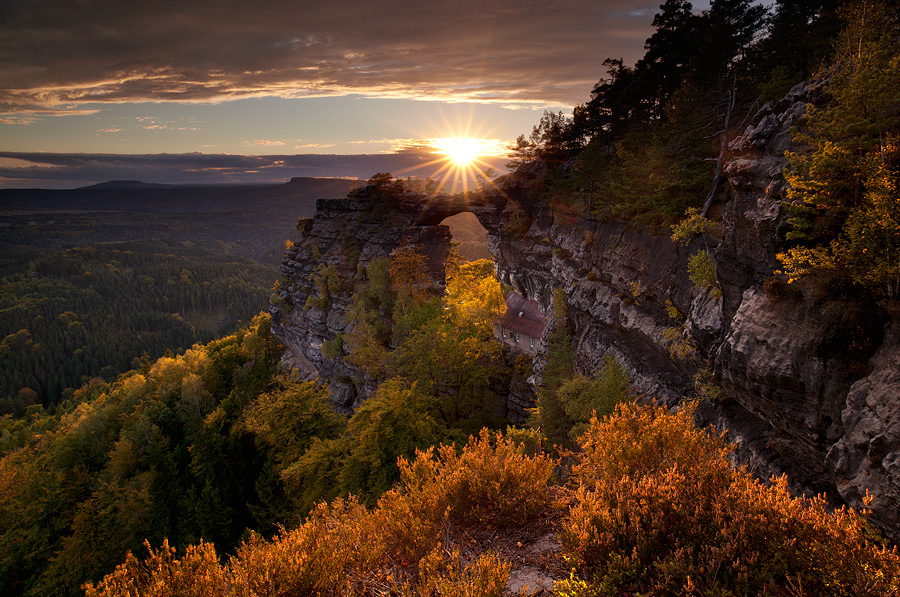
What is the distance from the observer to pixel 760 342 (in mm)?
11883

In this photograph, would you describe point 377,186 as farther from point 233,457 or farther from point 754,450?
point 754,450

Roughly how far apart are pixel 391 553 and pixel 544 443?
16.9 m

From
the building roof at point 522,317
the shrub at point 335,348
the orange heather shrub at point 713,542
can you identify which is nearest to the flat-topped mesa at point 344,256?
the shrub at point 335,348

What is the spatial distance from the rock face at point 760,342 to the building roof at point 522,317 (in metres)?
11.3

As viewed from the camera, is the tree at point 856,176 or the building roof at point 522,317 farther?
the building roof at point 522,317

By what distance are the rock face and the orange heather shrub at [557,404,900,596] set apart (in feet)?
7.11

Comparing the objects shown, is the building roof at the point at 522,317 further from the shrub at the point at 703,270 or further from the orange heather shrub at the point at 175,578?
the orange heather shrub at the point at 175,578

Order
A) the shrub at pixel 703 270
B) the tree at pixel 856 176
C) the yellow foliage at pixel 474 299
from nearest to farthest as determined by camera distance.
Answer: the tree at pixel 856 176, the shrub at pixel 703 270, the yellow foliage at pixel 474 299

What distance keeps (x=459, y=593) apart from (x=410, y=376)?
1040 inches

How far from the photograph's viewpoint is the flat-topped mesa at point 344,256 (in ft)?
156

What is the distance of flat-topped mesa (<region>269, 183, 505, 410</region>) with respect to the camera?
47.4 metres

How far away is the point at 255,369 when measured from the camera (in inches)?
2062

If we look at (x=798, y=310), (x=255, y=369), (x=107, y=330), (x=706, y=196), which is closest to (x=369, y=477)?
(x=798, y=310)

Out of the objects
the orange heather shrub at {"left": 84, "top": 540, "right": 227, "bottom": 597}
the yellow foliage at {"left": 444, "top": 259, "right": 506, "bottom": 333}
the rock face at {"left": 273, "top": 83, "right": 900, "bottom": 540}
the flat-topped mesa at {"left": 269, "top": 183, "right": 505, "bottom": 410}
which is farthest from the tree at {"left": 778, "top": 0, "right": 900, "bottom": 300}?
the flat-topped mesa at {"left": 269, "top": 183, "right": 505, "bottom": 410}
